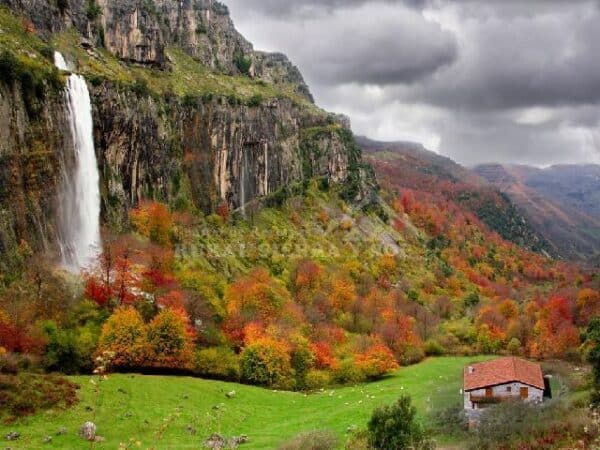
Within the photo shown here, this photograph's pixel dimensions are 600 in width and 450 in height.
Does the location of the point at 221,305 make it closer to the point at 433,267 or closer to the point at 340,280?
the point at 340,280

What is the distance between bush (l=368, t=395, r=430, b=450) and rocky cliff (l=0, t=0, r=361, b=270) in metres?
49.4

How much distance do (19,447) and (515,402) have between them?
4266 cm

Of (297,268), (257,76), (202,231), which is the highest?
(257,76)

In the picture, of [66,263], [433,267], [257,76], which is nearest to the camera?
[66,263]

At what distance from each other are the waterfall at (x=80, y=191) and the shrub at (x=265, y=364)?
26.1 metres

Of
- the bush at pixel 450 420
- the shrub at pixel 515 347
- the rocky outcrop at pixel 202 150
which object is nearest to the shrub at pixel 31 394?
the bush at pixel 450 420

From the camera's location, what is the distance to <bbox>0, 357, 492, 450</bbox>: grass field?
50.2 meters

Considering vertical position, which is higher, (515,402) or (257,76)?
(257,76)

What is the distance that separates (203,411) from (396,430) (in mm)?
25239

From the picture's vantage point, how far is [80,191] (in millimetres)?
91188

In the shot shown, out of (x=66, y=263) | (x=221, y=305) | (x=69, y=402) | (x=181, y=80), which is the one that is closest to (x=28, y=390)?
(x=69, y=402)

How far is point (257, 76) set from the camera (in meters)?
186

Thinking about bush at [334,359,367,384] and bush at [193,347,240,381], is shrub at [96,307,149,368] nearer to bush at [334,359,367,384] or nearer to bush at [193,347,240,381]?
bush at [193,347,240,381]

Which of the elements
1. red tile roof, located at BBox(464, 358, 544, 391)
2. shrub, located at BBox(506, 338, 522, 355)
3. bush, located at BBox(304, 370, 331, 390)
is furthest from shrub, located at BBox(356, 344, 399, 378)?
shrub, located at BBox(506, 338, 522, 355)
